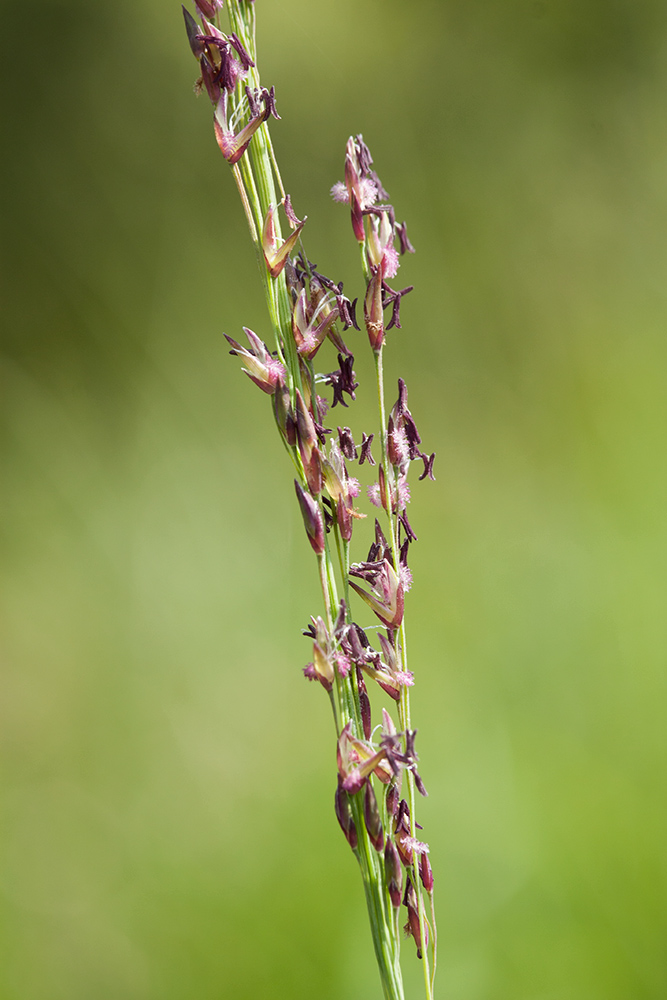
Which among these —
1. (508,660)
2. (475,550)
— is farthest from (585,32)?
(508,660)

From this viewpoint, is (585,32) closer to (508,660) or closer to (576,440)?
(576,440)

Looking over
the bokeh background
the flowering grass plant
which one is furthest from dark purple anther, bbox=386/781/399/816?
the bokeh background

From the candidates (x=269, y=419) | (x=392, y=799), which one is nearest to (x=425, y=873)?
(x=392, y=799)

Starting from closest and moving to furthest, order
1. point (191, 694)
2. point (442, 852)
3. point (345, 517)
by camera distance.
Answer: point (345, 517) → point (442, 852) → point (191, 694)

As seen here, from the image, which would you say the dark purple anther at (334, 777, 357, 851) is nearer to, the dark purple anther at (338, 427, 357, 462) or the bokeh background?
the dark purple anther at (338, 427, 357, 462)

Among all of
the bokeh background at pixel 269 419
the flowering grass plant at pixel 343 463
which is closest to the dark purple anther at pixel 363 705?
the flowering grass plant at pixel 343 463

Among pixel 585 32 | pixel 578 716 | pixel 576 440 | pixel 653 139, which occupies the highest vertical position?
pixel 585 32

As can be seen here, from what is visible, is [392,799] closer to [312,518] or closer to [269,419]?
[312,518]
